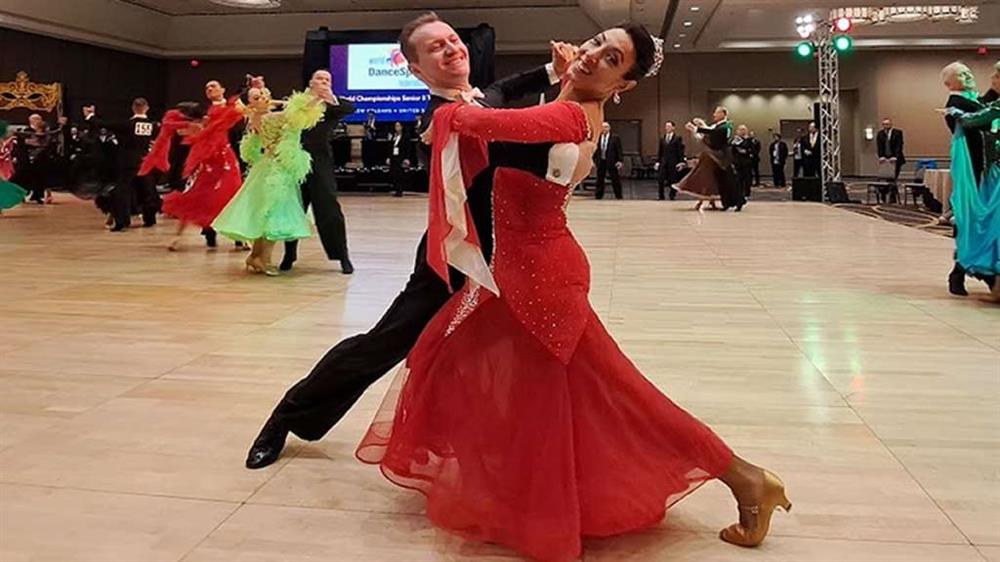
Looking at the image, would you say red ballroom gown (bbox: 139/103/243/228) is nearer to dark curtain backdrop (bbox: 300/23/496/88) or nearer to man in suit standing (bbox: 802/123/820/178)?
dark curtain backdrop (bbox: 300/23/496/88)

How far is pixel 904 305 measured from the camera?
470 centimetres

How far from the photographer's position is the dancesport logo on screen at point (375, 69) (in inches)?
701

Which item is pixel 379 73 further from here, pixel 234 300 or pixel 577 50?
pixel 577 50

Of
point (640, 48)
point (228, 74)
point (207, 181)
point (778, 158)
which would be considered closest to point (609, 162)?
point (778, 158)

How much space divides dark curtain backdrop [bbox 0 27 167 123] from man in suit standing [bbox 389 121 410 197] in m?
7.34

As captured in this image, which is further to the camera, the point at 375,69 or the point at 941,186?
the point at 375,69

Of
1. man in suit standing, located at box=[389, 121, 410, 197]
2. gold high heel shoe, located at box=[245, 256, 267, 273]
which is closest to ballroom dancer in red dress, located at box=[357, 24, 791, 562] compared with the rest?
gold high heel shoe, located at box=[245, 256, 267, 273]

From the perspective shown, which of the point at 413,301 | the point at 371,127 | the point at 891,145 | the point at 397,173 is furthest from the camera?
the point at 371,127

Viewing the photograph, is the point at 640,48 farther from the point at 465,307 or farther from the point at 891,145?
the point at 891,145

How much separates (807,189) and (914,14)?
19.1 ft

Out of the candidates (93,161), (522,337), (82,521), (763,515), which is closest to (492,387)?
(522,337)

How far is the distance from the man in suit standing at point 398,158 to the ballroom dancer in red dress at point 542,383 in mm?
15786

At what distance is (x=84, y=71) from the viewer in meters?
19.2

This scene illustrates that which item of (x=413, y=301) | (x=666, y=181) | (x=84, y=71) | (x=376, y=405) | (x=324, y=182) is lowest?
(x=376, y=405)
